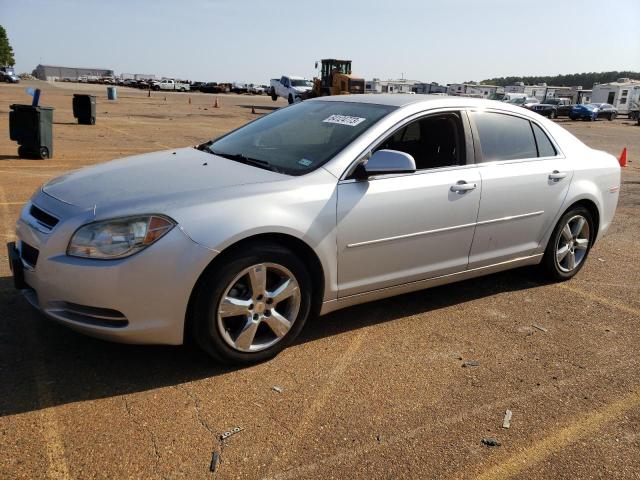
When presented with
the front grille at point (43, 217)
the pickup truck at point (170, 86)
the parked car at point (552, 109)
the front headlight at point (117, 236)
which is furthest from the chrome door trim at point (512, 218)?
the pickup truck at point (170, 86)

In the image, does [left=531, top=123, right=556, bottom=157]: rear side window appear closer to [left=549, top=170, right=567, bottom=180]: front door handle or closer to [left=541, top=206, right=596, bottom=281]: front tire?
[left=549, top=170, right=567, bottom=180]: front door handle

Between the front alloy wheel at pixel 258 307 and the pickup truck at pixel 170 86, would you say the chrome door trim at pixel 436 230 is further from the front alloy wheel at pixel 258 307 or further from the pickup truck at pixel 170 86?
the pickup truck at pixel 170 86

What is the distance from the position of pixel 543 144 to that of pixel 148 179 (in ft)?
10.7

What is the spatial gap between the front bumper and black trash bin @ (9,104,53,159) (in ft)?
27.7

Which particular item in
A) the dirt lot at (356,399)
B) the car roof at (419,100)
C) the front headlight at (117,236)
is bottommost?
the dirt lot at (356,399)

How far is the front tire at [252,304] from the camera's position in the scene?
3123mm

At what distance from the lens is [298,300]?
3.48m

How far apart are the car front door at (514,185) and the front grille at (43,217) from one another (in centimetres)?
286

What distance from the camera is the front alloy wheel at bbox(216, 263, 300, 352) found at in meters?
3.23

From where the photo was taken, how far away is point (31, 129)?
34.4 ft

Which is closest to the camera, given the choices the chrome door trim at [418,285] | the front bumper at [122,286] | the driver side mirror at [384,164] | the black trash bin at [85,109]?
the front bumper at [122,286]

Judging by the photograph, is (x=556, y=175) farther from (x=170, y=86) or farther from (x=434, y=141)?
(x=170, y=86)

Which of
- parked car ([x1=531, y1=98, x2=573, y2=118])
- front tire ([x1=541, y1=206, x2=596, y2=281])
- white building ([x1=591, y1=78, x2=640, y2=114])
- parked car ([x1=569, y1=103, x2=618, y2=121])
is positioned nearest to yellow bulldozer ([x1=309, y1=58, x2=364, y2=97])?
parked car ([x1=531, y1=98, x2=573, y2=118])

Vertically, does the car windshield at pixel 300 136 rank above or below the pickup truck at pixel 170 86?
below
